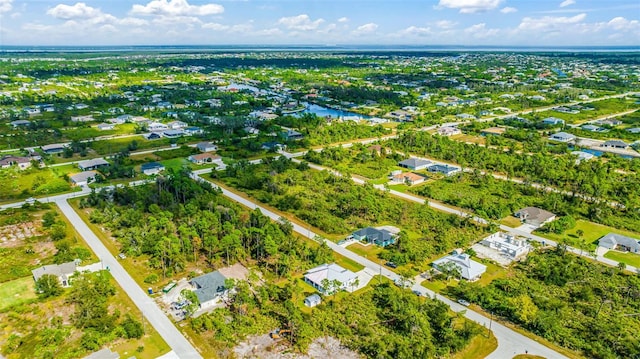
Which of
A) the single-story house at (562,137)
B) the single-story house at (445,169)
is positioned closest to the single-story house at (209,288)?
the single-story house at (445,169)

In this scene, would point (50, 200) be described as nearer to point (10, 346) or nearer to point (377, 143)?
point (10, 346)

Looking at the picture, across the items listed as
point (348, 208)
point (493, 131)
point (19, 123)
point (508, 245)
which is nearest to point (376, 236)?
point (348, 208)

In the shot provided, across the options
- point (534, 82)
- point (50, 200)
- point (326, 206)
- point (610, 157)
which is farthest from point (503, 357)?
point (534, 82)

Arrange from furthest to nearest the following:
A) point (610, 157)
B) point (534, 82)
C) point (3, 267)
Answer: point (534, 82)
point (610, 157)
point (3, 267)

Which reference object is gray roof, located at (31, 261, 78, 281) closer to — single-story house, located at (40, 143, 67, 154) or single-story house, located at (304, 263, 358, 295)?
single-story house, located at (304, 263, 358, 295)

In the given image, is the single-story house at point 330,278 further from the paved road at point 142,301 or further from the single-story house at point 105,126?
the single-story house at point 105,126

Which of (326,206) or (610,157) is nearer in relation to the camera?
(326,206)
